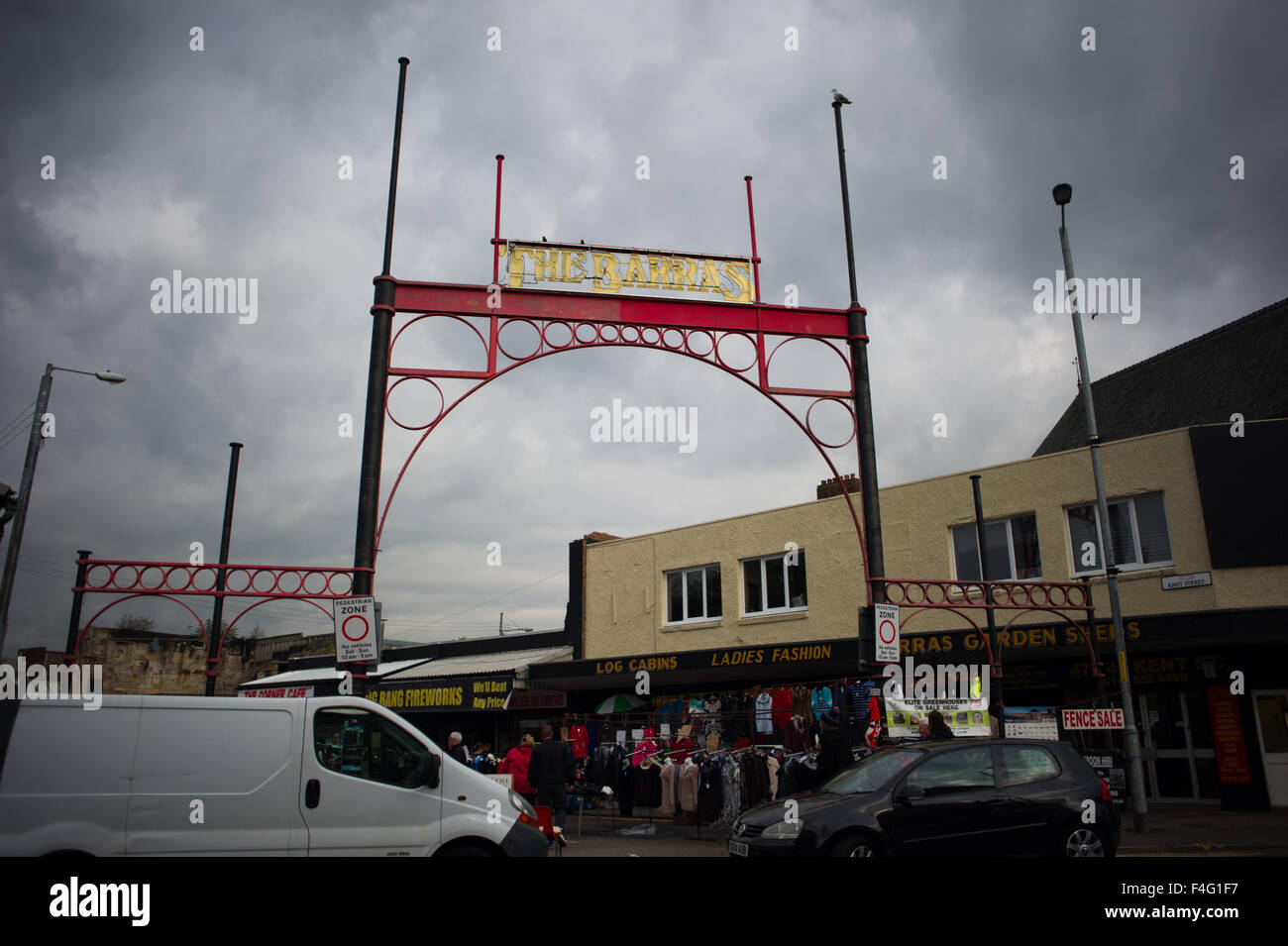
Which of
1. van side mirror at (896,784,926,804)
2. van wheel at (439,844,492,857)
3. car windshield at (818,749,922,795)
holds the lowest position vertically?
van wheel at (439,844,492,857)

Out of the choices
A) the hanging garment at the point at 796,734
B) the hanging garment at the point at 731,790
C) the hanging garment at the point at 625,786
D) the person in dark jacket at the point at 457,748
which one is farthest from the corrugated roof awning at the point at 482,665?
the hanging garment at the point at 731,790

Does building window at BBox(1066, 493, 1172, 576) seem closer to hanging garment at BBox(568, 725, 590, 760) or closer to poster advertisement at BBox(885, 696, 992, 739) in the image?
A: poster advertisement at BBox(885, 696, 992, 739)

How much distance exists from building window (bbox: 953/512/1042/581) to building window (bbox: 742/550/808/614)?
12.5 feet

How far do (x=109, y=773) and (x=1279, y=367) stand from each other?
2459cm

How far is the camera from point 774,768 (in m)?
16.4

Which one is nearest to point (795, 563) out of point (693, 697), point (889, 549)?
point (889, 549)

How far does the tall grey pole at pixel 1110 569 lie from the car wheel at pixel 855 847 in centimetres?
729

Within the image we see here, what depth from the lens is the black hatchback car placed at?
30.0 feet

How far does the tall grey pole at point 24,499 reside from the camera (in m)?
16.3

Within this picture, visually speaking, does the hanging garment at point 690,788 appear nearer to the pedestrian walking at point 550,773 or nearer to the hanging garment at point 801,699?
the hanging garment at point 801,699

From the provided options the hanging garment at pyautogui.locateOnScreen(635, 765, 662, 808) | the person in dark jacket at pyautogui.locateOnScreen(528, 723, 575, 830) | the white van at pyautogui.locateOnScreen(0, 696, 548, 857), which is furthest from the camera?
the hanging garment at pyautogui.locateOnScreen(635, 765, 662, 808)

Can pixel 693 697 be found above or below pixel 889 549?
below

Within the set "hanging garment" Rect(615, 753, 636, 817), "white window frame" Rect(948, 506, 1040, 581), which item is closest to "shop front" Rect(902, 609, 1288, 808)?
"white window frame" Rect(948, 506, 1040, 581)
